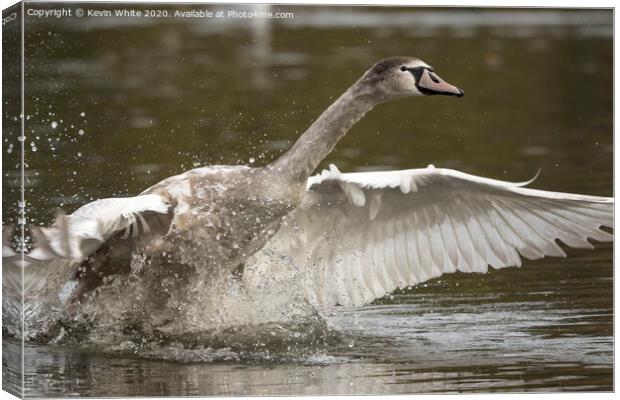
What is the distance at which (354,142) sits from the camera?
302 inches

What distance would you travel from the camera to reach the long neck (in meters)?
7.47

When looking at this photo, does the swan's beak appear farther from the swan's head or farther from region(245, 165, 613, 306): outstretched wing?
region(245, 165, 613, 306): outstretched wing

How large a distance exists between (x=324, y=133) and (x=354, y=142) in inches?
8.9

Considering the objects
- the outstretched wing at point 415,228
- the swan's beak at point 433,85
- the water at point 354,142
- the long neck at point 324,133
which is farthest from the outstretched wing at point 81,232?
the swan's beak at point 433,85

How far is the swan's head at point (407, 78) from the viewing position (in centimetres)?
741

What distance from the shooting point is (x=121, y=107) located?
274 inches

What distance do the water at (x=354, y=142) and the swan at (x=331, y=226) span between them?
93 millimetres

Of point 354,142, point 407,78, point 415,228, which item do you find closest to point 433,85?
point 407,78

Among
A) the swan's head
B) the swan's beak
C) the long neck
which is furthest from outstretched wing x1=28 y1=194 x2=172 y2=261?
the swan's beak

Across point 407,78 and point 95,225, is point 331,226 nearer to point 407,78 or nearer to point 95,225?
point 407,78

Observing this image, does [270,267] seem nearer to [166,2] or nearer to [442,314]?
[442,314]

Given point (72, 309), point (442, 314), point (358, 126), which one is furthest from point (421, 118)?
point (72, 309)

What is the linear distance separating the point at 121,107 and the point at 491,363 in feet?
6.88

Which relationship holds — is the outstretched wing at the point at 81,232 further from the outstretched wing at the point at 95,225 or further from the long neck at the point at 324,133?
the long neck at the point at 324,133
